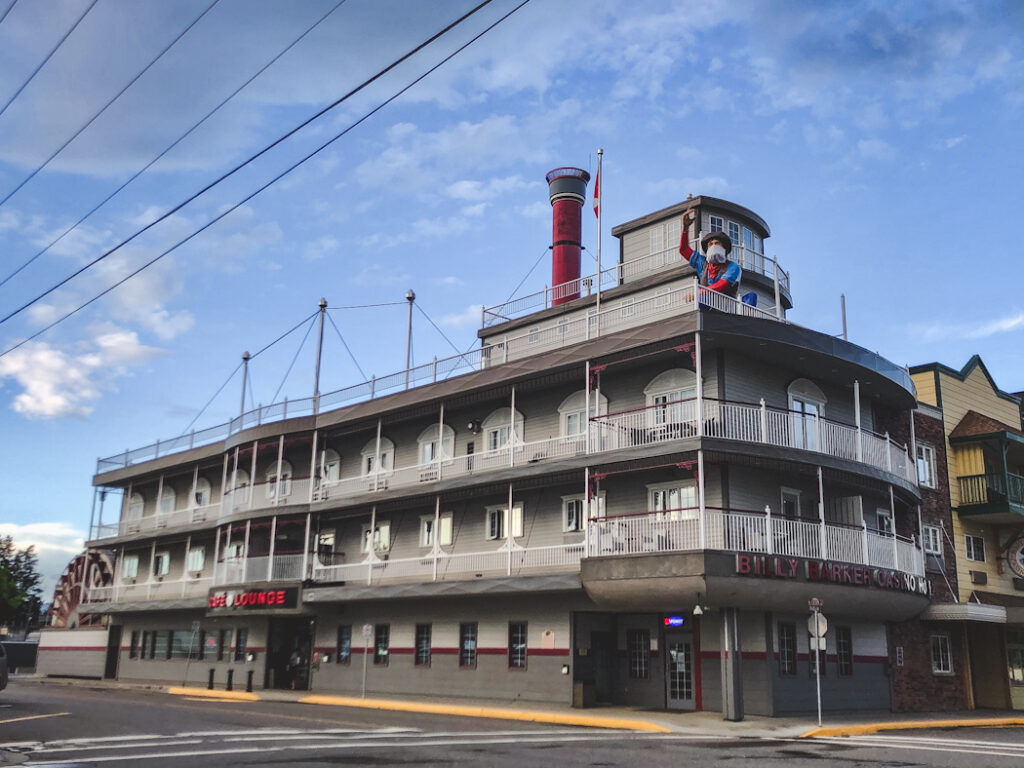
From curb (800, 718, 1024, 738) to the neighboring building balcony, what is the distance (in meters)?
7.94

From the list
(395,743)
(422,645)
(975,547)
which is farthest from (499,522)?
(975,547)

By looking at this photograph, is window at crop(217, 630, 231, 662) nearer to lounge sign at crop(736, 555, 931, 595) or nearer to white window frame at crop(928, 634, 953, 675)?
lounge sign at crop(736, 555, 931, 595)

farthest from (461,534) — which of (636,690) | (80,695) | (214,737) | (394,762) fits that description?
(394,762)

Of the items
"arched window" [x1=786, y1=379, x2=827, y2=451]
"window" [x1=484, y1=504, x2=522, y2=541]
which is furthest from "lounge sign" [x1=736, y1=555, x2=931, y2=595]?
"window" [x1=484, y1=504, x2=522, y2=541]

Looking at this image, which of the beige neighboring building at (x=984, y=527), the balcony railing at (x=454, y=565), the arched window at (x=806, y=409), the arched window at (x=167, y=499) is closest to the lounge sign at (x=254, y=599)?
the balcony railing at (x=454, y=565)

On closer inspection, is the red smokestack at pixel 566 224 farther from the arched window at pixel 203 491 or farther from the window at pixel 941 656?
the arched window at pixel 203 491

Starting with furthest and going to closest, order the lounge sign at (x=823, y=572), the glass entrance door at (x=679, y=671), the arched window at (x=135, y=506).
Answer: the arched window at (x=135, y=506)
the glass entrance door at (x=679, y=671)
the lounge sign at (x=823, y=572)

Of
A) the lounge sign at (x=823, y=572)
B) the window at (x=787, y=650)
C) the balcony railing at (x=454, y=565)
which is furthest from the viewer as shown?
the balcony railing at (x=454, y=565)

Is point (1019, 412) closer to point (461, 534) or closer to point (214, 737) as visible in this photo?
point (461, 534)

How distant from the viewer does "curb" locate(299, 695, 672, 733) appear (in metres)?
22.5

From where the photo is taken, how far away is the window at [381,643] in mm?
34000

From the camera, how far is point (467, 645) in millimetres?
31328

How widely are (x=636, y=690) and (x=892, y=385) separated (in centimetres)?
1204

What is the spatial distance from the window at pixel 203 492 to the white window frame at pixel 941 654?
102ft
